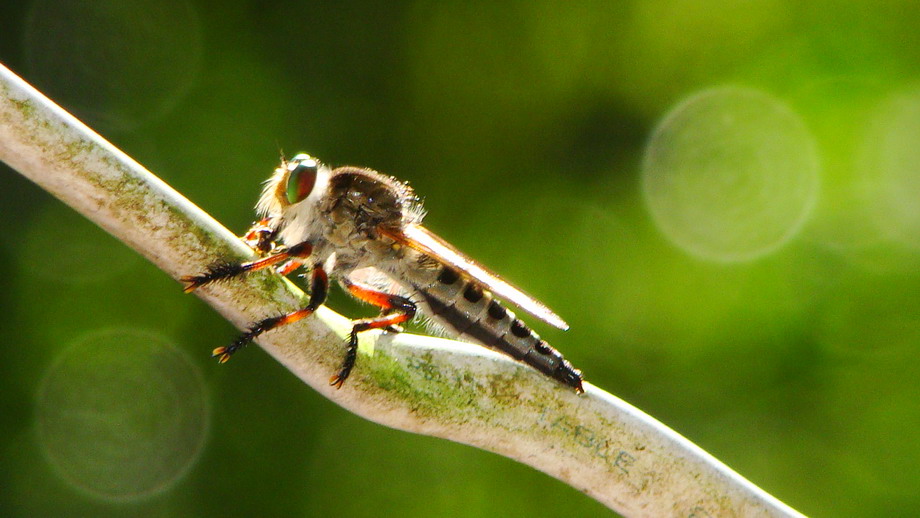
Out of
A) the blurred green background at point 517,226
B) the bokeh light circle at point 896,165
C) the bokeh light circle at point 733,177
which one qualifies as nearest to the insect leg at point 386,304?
the blurred green background at point 517,226

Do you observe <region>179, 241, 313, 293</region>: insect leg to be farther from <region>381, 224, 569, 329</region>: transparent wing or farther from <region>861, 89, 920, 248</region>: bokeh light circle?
<region>861, 89, 920, 248</region>: bokeh light circle

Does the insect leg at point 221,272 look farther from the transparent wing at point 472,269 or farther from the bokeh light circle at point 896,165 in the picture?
the bokeh light circle at point 896,165

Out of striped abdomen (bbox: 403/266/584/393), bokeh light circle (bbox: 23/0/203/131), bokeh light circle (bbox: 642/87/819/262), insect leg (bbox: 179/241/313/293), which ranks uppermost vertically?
bokeh light circle (bbox: 642/87/819/262)

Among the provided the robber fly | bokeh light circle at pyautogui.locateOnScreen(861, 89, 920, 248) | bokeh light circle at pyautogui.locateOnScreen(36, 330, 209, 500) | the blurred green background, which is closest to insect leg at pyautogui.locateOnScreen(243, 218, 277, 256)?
the robber fly

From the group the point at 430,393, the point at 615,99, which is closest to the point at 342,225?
the point at 430,393

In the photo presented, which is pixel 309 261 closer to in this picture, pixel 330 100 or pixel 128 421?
pixel 128 421

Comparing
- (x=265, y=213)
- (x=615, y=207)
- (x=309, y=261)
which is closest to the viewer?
(x=309, y=261)
